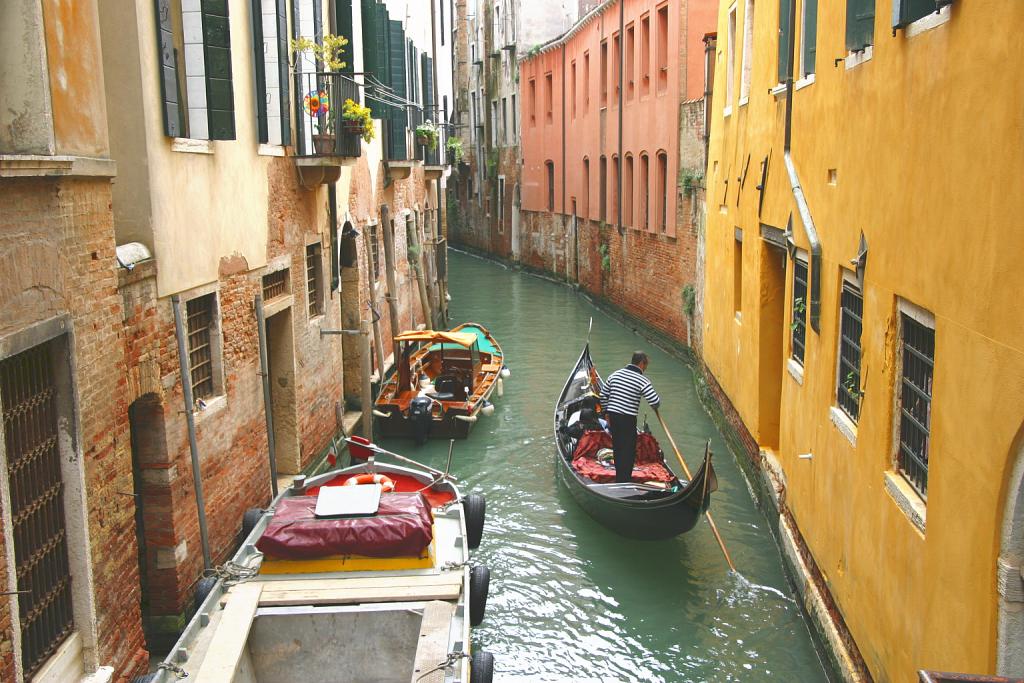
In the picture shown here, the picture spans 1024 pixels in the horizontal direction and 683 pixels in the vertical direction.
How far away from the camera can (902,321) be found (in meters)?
5.23

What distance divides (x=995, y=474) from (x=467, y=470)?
7.65 meters

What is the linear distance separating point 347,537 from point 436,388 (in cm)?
650

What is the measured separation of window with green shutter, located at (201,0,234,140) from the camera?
21.4ft

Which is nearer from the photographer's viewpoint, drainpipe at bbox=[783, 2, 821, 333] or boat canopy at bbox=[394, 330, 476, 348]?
drainpipe at bbox=[783, 2, 821, 333]

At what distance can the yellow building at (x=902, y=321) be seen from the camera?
12.3 ft

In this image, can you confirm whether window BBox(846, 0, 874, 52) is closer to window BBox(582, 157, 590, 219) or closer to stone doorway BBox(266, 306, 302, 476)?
stone doorway BBox(266, 306, 302, 476)

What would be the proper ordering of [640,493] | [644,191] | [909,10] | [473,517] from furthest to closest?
[644,191] → [640,493] → [473,517] → [909,10]

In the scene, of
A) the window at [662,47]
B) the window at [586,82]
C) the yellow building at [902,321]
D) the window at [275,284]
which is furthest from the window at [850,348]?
the window at [586,82]

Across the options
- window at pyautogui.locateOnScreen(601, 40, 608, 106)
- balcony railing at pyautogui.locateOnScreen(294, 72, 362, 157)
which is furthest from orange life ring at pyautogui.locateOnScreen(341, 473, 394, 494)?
window at pyautogui.locateOnScreen(601, 40, 608, 106)

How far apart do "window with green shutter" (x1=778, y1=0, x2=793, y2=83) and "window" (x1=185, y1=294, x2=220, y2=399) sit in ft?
15.5

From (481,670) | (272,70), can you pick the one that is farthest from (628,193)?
(481,670)

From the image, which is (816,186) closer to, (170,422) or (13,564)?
(170,422)

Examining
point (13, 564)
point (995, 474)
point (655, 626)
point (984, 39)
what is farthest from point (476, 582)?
point (984, 39)

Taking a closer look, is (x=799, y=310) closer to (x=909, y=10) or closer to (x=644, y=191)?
(x=909, y=10)
